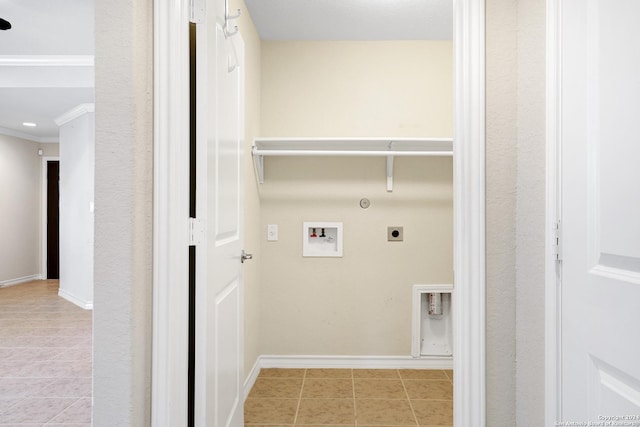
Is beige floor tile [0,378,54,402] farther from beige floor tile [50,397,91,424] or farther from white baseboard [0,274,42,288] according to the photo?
white baseboard [0,274,42,288]

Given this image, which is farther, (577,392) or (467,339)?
(467,339)

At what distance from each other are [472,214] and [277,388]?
1.96 meters

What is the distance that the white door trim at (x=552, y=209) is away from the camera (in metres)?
1.01

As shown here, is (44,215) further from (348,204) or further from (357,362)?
(357,362)

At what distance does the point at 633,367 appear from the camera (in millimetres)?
779

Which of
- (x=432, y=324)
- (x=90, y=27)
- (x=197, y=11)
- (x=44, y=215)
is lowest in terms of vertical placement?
(x=432, y=324)

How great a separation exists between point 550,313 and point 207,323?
1088 millimetres

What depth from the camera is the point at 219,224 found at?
152 centimetres

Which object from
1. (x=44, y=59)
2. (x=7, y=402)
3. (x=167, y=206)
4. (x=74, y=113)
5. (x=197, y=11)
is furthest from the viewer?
(x=74, y=113)

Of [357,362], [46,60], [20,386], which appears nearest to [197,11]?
[357,362]

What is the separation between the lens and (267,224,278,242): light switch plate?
9.48 ft

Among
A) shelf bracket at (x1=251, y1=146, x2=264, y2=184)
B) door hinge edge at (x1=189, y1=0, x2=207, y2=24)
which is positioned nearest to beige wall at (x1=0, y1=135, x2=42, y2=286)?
shelf bracket at (x1=251, y1=146, x2=264, y2=184)

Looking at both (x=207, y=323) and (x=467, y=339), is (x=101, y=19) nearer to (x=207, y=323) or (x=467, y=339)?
(x=207, y=323)

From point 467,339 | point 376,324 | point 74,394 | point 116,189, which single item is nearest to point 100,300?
point 116,189
